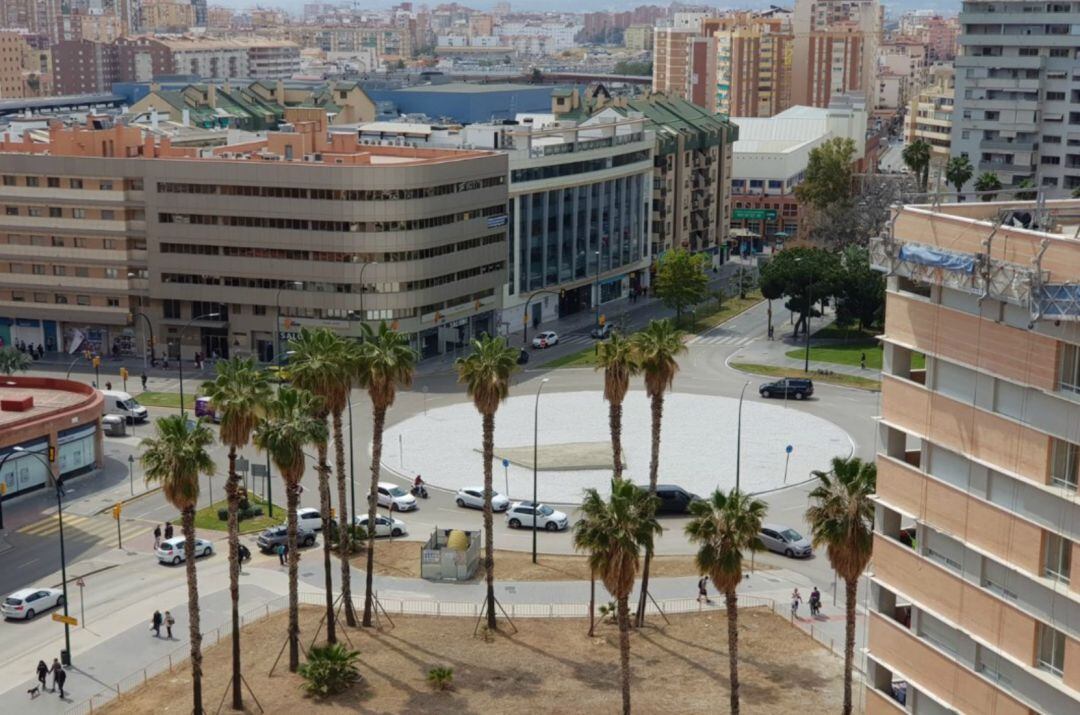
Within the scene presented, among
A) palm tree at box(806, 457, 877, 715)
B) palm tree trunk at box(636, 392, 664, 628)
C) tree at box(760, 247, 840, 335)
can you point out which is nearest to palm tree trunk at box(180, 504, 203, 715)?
palm tree trunk at box(636, 392, 664, 628)

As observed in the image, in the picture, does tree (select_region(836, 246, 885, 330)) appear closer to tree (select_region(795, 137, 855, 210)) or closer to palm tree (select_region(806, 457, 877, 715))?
tree (select_region(795, 137, 855, 210))

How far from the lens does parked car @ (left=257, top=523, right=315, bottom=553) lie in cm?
8588

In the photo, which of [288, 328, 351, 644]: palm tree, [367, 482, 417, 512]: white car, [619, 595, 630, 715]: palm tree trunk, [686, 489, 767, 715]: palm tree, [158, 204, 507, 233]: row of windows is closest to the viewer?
[686, 489, 767, 715]: palm tree

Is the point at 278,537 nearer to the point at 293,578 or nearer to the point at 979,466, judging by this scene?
the point at 293,578

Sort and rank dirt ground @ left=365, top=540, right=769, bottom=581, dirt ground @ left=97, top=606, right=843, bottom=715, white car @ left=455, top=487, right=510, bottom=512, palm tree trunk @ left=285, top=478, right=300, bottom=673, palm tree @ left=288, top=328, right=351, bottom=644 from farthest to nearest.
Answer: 1. white car @ left=455, top=487, right=510, bottom=512
2. dirt ground @ left=365, top=540, right=769, bottom=581
3. palm tree @ left=288, top=328, right=351, bottom=644
4. palm tree trunk @ left=285, top=478, right=300, bottom=673
5. dirt ground @ left=97, top=606, right=843, bottom=715

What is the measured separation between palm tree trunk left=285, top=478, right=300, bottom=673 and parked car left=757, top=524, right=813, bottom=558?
28.1m

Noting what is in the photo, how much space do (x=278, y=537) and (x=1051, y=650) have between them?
54.4m

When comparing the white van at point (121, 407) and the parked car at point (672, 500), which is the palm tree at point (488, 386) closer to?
the parked car at point (672, 500)

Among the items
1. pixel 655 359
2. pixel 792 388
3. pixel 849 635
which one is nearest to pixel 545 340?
pixel 792 388

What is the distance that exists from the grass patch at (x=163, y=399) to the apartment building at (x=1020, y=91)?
101198 mm

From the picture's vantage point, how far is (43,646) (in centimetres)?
7238

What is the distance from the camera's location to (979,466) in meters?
42.0

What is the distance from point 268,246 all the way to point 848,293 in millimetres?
53487

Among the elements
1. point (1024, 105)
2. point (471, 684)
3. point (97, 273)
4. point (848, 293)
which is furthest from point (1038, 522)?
point (1024, 105)
